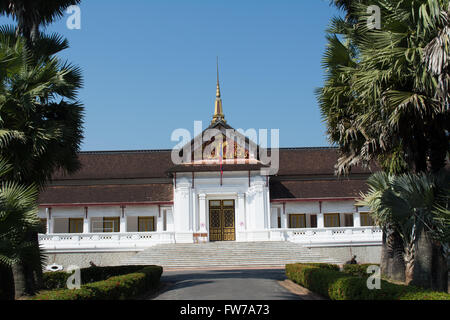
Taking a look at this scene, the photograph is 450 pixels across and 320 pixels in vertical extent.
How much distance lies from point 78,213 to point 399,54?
27.8 metres

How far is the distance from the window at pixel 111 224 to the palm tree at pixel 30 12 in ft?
66.9

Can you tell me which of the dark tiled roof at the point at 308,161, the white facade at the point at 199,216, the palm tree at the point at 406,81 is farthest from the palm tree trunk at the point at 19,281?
the dark tiled roof at the point at 308,161

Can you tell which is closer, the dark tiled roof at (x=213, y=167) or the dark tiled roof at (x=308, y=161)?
the dark tiled roof at (x=213, y=167)

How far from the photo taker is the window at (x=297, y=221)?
34688 mm

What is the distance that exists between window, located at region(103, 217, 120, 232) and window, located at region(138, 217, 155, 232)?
151 centimetres

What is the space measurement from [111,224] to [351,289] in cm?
2569

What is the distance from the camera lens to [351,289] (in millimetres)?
11102

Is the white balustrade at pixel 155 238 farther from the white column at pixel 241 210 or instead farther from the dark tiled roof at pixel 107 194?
the dark tiled roof at pixel 107 194

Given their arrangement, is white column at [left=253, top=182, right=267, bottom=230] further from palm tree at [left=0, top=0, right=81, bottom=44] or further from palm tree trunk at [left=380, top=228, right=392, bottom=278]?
palm tree at [left=0, top=0, right=81, bottom=44]

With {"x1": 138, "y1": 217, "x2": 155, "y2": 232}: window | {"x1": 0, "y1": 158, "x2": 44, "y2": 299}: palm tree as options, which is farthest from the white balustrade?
{"x1": 0, "y1": 158, "x2": 44, "y2": 299}: palm tree

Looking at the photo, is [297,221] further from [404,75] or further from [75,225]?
[404,75]

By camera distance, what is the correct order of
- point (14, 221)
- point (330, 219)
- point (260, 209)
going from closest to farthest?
1. point (14, 221)
2. point (260, 209)
3. point (330, 219)

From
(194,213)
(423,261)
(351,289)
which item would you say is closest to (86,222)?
(194,213)
